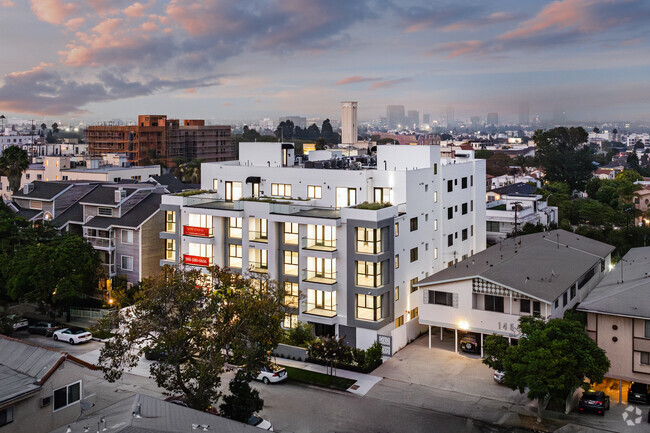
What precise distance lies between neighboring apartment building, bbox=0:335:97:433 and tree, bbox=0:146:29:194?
5744 cm

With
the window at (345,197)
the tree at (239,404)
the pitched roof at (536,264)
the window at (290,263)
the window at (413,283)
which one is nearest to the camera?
the tree at (239,404)

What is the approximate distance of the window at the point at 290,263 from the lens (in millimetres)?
40812

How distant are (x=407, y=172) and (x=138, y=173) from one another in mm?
50628

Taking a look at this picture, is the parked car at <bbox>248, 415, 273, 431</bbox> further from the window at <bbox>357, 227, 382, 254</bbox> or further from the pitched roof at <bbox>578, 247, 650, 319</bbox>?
the pitched roof at <bbox>578, 247, 650, 319</bbox>

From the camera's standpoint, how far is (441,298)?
38938mm

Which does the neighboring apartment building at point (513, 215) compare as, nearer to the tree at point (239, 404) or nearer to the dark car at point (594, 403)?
the dark car at point (594, 403)

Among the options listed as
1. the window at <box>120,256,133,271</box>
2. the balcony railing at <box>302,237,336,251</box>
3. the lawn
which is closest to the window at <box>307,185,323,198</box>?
the balcony railing at <box>302,237,336,251</box>

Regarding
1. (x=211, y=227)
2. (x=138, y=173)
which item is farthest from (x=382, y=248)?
(x=138, y=173)

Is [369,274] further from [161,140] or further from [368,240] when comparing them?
[161,140]

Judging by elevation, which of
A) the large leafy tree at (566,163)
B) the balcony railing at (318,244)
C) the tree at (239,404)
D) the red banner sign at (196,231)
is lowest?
the tree at (239,404)

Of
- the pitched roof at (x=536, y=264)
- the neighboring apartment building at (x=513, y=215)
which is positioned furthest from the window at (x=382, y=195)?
the neighboring apartment building at (x=513, y=215)

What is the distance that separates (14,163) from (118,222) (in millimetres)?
34928

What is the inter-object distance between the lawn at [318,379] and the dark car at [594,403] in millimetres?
11853

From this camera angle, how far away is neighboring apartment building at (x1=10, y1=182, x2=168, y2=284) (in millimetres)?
50438
